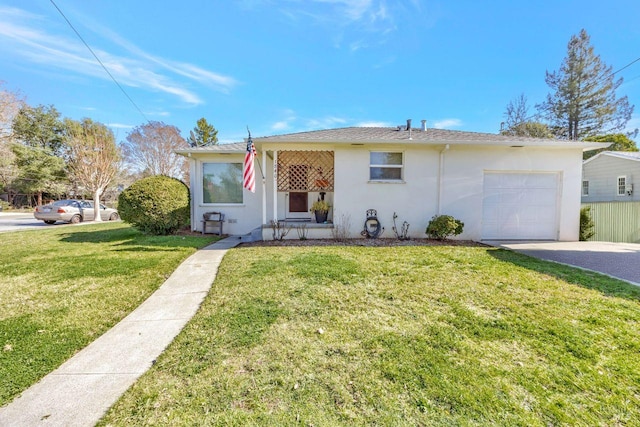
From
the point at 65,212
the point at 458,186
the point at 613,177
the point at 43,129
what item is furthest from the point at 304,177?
the point at 43,129

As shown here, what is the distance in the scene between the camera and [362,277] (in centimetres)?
454

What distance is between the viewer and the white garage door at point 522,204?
330 inches

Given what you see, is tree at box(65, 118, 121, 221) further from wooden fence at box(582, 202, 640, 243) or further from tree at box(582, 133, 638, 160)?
tree at box(582, 133, 638, 160)

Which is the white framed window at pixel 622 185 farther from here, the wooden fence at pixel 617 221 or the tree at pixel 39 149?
the tree at pixel 39 149

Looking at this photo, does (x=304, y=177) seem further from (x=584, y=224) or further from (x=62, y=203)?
(x=62, y=203)

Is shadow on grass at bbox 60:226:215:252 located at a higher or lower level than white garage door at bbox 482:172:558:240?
lower

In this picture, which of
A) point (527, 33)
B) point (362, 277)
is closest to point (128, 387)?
point (362, 277)

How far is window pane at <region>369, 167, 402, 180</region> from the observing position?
333 inches

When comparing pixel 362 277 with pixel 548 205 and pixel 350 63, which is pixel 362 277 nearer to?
pixel 548 205

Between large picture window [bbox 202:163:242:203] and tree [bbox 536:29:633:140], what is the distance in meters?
28.0

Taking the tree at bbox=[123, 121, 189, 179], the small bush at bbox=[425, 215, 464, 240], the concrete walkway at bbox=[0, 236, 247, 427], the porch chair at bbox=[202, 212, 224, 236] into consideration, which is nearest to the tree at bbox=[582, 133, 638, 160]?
the small bush at bbox=[425, 215, 464, 240]

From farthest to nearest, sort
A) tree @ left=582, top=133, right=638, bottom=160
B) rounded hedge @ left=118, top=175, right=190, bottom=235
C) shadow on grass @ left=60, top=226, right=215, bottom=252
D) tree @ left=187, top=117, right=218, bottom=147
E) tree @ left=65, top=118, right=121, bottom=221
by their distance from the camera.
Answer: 1. tree @ left=187, top=117, right=218, bottom=147
2. tree @ left=582, top=133, right=638, bottom=160
3. tree @ left=65, top=118, right=121, bottom=221
4. rounded hedge @ left=118, top=175, right=190, bottom=235
5. shadow on grass @ left=60, top=226, right=215, bottom=252

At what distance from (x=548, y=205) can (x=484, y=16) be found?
711cm

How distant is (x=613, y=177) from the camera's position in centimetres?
1584
